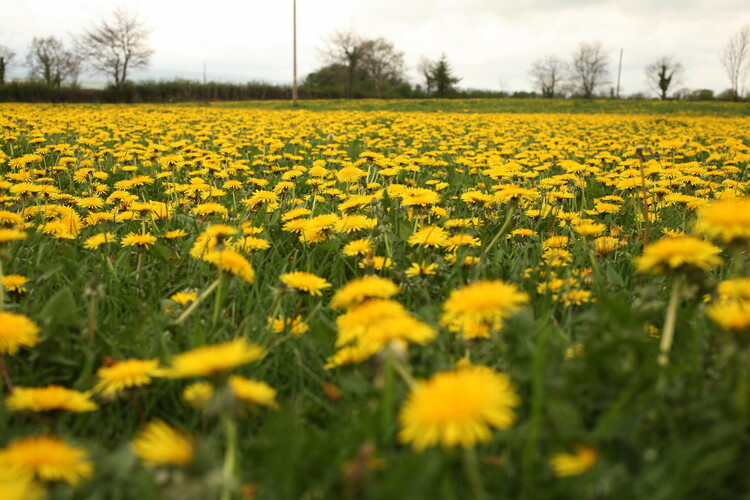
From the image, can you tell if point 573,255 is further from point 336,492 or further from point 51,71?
point 51,71

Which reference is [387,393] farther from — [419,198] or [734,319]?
[419,198]

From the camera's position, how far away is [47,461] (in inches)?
26.0


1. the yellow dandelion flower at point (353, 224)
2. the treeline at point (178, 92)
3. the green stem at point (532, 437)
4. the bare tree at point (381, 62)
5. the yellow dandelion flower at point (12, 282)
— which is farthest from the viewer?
the bare tree at point (381, 62)

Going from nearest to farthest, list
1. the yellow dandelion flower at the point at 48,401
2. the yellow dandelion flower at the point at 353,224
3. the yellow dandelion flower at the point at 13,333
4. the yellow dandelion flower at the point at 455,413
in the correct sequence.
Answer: the yellow dandelion flower at the point at 455,413 < the yellow dandelion flower at the point at 48,401 < the yellow dandelion flower at the point at 13,333 < the yellow dandelion flower at the point at 353,224

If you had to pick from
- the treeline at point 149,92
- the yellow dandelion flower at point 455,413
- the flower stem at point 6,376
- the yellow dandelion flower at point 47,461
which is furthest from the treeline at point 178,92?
the yellow dandelion flower at point 455,413

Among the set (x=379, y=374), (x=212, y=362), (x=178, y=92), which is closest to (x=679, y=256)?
(x=379, y=374)

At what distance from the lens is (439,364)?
3.10ft

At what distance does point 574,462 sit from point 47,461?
66 centimetres

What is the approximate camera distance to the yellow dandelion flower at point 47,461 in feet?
2.13

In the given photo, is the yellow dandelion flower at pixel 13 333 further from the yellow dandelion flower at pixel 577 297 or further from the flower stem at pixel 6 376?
the yellow dandelion flower at pixel 577 297

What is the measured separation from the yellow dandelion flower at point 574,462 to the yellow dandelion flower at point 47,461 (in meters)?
0.60

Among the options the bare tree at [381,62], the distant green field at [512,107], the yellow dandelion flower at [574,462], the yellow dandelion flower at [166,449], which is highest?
the bare tree at [381,62]

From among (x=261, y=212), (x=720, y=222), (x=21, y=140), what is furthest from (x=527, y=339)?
(x=21, y=140)

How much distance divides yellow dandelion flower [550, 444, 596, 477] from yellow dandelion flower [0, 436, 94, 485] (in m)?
0.60
